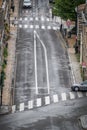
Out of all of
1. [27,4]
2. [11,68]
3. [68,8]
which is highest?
[27,4]

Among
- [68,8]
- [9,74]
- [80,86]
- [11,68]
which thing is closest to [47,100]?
[80,86]

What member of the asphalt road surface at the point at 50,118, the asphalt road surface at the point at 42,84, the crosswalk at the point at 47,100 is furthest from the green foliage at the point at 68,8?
the asphalt road surface at the point at 50,118

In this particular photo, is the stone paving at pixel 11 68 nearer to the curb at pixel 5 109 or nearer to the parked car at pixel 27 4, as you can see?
the curb at pixel 5 109

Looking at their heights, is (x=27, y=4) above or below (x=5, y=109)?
above

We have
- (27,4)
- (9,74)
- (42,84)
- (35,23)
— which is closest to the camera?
(42,84)

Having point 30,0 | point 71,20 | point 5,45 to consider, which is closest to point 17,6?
point 30,0

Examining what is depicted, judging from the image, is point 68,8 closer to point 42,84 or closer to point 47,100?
point 42,84

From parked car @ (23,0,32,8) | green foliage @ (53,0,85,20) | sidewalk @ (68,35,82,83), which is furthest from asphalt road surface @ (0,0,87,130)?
parked car @ (23,0,32,8)

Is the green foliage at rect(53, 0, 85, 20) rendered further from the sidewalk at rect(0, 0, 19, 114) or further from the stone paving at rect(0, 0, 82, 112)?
the sidewalk at rect(0, 0, 19, 114)

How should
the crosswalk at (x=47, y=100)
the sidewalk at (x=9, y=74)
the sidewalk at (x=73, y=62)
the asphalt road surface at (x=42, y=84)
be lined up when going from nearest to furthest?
1. the asphalt road surface at (x=42, y=84)
2. the crosswalk at (x=47, y=100)
3. the sidewalk at (x=9, y=74)
4. the sidewalk at (x=73, y=62)
